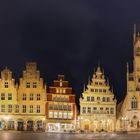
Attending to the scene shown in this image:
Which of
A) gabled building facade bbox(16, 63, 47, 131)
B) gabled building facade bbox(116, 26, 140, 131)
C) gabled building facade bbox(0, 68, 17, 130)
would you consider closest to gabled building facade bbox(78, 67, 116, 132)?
gabled building facade bbox(116, 26, 140, 131)

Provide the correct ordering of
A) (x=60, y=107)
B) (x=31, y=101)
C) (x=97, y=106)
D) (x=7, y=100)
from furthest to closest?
(x=97, y=106), (x=60, y=107), (x=31, y=101), (x=7, y=100)

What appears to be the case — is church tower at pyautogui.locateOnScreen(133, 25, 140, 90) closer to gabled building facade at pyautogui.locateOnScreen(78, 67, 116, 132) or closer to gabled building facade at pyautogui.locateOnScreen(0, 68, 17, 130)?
gabled building facade at pyautogui.locateOnScreen(78, 67, 116, 132)

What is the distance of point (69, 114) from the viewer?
7281cm

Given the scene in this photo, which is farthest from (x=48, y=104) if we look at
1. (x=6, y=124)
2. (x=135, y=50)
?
(x=135, y=50)

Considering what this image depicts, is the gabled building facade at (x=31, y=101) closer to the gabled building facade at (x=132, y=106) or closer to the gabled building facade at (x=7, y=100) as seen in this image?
the gabled building facade at (x=7, y=100)

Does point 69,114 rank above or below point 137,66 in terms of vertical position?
below

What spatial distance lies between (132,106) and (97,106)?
6385mm

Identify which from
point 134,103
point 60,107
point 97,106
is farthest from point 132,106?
point 60,107

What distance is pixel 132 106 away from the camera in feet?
247

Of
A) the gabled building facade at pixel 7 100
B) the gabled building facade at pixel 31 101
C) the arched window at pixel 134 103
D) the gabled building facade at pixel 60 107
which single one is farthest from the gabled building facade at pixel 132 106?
the gabled building facade at pixel 7 100

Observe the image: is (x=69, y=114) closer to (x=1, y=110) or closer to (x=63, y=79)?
(x=63, y=79)

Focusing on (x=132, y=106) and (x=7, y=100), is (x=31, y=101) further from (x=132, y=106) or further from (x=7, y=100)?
(x=132, y=106)

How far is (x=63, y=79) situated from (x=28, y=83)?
631 cm

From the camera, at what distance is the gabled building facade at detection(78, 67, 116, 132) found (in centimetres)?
7412
